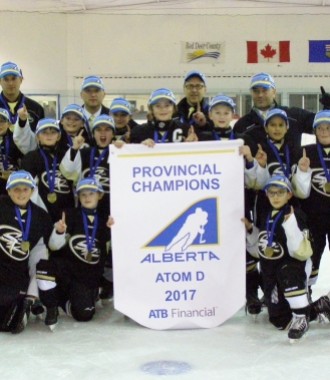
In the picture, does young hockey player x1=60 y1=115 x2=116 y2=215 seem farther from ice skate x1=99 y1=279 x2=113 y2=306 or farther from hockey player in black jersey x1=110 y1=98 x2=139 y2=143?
ice skate x1=99 y1=279 x2=113 y2=306

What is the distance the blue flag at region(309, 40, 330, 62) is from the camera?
11.4m

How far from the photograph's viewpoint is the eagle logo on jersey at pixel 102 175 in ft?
12.3

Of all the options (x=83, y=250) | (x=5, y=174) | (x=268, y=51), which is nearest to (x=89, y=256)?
(x=83, y=250)

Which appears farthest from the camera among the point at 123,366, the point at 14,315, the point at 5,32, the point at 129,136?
the point at 5,32

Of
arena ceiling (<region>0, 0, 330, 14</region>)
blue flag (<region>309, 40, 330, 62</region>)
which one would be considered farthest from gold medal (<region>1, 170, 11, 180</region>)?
blue flag (<region>309, 40, 330, 62</region>)

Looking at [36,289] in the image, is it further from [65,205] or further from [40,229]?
[65,205]

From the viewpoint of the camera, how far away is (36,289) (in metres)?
3.52

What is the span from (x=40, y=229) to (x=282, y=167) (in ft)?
4.90

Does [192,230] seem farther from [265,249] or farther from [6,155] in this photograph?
[6,155]

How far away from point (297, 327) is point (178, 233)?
839 millimetres

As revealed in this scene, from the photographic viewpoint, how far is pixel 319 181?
3.53 m

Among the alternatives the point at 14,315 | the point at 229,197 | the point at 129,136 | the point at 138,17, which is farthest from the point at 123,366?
the point at 138,17

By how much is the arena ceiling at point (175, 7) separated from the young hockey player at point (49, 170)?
25.1 ft

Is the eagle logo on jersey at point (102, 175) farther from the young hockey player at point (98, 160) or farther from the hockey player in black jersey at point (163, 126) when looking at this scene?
the hockey player in black jersey at point (163, 126)
